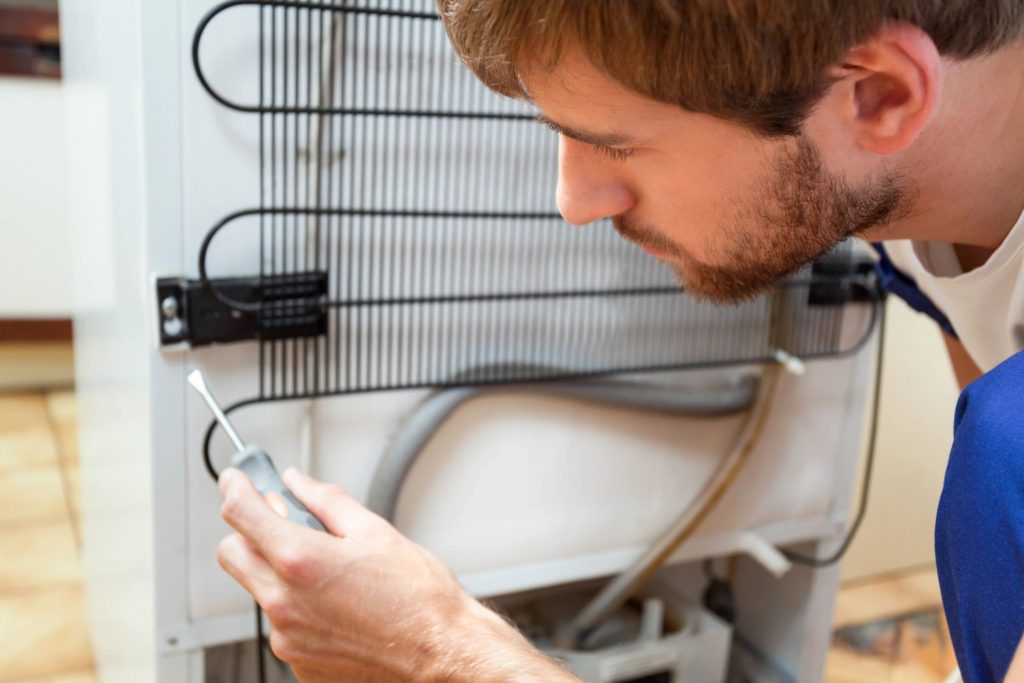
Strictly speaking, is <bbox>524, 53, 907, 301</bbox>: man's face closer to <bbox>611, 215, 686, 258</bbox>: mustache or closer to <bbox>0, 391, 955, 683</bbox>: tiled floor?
<bbox>611, 215, 686, 258</bbox>: mustache

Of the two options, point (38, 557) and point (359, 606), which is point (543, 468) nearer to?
point (359, 606)

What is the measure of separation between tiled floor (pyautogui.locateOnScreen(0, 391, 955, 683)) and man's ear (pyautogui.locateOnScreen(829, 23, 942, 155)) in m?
1.16

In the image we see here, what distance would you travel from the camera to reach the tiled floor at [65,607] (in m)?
1.44

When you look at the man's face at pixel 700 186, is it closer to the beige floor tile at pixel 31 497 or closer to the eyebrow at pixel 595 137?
the eyebrow at pixel 595 137

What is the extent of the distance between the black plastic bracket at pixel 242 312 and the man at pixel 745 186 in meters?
0.14

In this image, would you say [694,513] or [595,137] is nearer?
[595,137]

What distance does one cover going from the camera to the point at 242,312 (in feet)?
2.58

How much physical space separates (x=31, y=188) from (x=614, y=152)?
2.13m

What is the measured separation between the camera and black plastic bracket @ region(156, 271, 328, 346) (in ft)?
2.53

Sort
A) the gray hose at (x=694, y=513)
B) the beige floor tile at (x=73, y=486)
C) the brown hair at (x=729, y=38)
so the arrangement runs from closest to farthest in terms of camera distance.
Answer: the brown hair at (x=729, y=38) < the gray hose at (x=694, y=513) < the beige floor tile at (x=73, y=486)

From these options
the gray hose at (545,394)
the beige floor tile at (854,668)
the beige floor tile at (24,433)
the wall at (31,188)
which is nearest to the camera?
the gray hose at (545,394)

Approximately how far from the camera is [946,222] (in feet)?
2.28

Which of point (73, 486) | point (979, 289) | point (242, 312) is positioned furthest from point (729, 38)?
point (73, 486)

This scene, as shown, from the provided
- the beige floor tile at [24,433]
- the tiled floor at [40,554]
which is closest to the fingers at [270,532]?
the tiled floor at [40,554]
